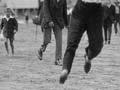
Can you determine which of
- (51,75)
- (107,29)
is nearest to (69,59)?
(51,75)

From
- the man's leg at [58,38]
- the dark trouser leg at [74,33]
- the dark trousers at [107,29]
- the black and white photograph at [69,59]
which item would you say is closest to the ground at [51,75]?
the black and white photograph at [69,59]

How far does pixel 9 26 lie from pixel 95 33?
34.0 feet

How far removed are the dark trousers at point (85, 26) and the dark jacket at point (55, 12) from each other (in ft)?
17.9

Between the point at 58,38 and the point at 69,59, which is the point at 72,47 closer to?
the point at 69,59

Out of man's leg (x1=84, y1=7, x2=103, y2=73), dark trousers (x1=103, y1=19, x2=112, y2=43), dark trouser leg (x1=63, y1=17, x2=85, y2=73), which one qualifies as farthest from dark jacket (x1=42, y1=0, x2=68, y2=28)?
dark trousers (x1=103, y1=19, x2=112, y2=43)

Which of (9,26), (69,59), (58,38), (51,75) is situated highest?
(69,59)

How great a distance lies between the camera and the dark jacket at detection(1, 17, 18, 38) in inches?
745

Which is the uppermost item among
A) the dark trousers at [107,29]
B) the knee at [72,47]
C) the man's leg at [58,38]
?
the knee at [72,47]

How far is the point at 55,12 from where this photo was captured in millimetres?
14398

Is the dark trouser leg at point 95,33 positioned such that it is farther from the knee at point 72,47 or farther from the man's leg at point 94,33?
the knee at point 72,47

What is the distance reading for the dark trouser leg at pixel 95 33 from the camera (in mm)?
8711

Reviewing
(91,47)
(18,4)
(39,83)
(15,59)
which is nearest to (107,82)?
(39,83)

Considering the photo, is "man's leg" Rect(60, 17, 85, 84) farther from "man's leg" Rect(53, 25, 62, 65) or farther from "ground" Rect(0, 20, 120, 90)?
"man's leg" Rect(53, 25, 62, 65)

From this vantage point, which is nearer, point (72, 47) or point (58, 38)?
point (72, 47)
